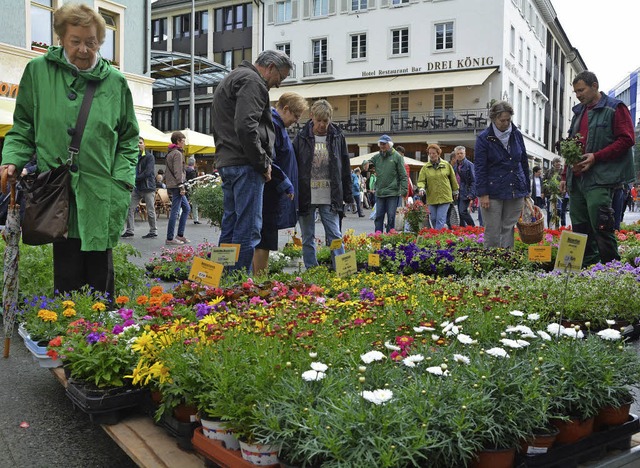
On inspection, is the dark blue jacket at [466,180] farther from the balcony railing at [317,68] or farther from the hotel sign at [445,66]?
the balcony railing at [317,68]

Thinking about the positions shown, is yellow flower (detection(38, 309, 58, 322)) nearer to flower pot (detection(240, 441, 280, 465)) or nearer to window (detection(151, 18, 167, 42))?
flower pot (detection(240, 441, 280, 465))

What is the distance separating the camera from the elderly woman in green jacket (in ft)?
12.0

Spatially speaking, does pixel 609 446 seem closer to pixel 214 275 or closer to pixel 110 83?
pixel 214 275

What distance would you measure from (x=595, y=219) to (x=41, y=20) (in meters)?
18.3

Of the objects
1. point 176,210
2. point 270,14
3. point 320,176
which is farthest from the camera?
point 270,14

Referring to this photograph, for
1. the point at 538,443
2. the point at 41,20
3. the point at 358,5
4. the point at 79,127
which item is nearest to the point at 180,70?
the point at 358,5

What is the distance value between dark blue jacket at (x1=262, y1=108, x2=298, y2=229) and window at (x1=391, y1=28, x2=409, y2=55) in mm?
34294

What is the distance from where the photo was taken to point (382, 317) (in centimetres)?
336

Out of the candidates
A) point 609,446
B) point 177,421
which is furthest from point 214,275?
point 609,446

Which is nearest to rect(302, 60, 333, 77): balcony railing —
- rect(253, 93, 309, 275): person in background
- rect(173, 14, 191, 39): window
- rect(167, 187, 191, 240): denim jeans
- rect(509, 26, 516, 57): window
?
rect(509, 26, 516, 57): window

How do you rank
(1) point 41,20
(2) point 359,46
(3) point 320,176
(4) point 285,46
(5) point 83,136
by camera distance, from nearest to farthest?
(5) point 83,136 < (3) point 320,176 < (1) point 41,20 < (2) point 359,46 < (4) point 285,46

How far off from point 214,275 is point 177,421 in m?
1.67

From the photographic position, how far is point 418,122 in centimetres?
3866

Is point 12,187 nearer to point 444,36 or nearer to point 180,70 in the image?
point 180,70
